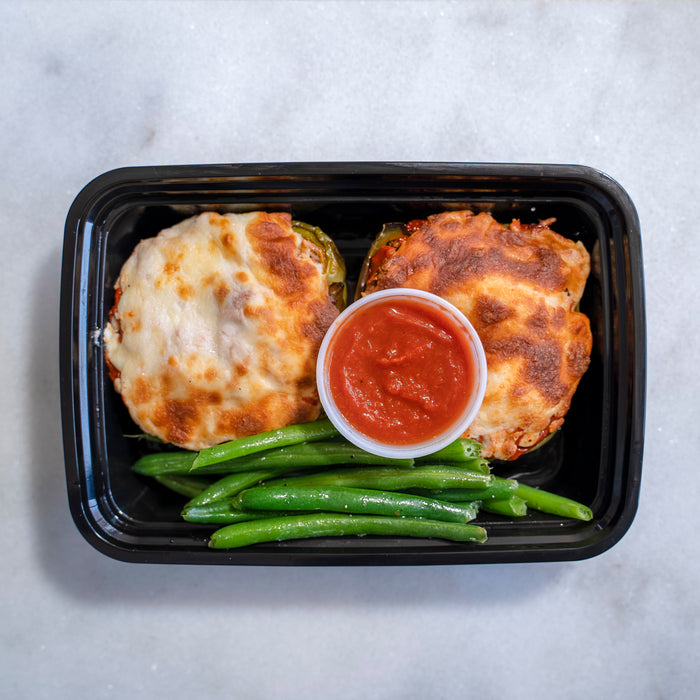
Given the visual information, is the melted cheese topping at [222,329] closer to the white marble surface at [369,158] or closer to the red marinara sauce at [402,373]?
the red marinara sauce at [402,373]

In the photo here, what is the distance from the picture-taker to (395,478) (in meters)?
2.39

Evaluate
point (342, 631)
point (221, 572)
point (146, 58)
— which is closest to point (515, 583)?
point (342, 631)

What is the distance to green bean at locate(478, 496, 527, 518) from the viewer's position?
7.90ft

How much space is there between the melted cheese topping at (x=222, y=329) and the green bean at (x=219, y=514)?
26 cm

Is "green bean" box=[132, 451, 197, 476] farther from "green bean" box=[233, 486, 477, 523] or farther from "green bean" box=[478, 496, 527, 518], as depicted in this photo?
"green bean" box=[478, 496, 527, 518]

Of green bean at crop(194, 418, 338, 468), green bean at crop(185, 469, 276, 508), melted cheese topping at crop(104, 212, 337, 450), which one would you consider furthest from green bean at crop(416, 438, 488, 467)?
green bean at crop(185, 469, 276, 508)

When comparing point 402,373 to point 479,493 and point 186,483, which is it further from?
point 186,483

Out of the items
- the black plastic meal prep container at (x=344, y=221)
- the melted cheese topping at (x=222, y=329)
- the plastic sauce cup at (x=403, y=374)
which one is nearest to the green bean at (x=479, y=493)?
the black plastic meal prep container at (x=344, y=221)

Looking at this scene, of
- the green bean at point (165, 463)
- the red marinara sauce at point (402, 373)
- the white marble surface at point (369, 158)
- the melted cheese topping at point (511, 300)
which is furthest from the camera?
the white marble surface at point (369, 158)

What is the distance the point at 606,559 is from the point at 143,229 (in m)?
2.70

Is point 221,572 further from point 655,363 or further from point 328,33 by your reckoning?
point 328,33

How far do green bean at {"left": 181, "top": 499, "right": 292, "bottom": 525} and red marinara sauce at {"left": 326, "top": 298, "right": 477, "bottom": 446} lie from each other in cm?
62

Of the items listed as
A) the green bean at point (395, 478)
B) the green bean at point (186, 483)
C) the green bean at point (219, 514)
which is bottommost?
the green bean at point (219, 514)

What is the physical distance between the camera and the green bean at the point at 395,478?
2348mm
